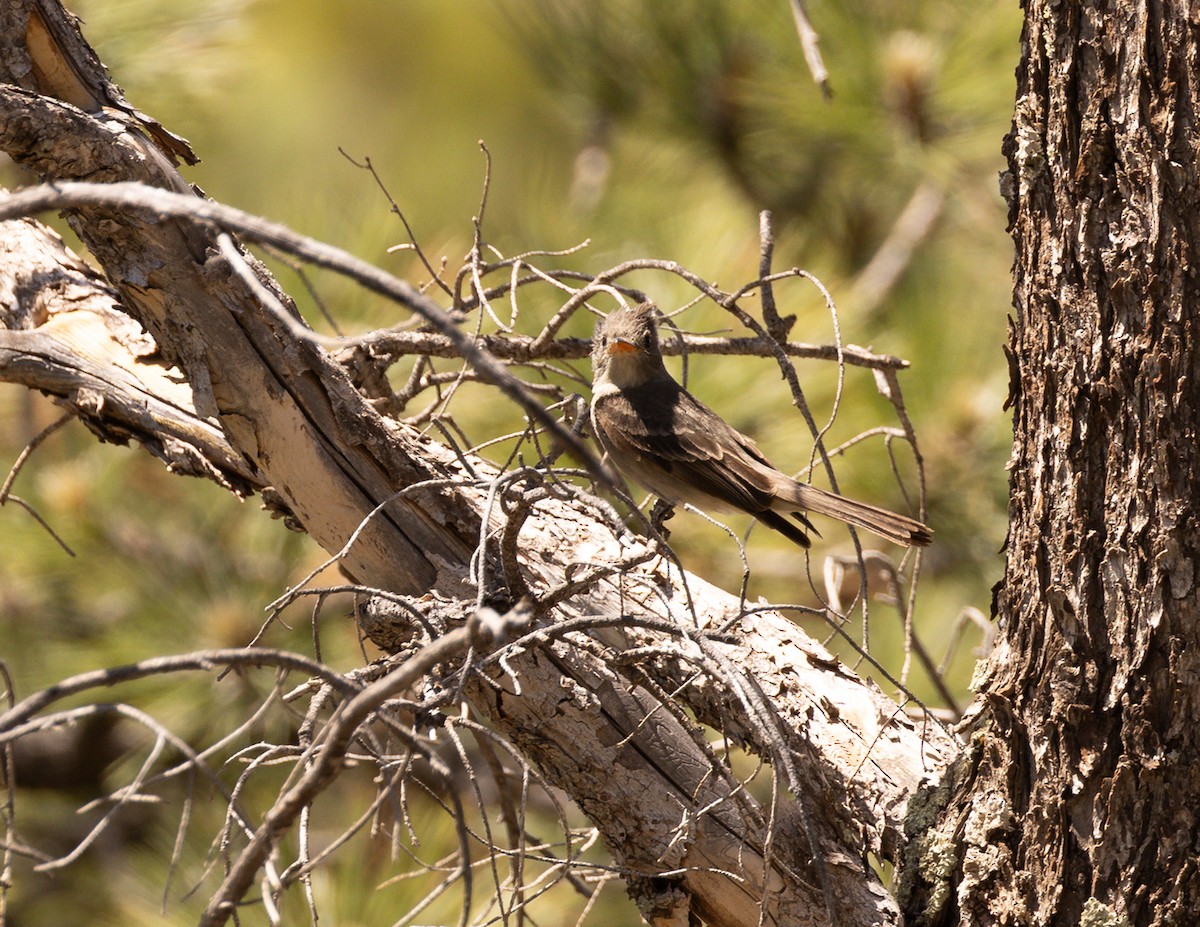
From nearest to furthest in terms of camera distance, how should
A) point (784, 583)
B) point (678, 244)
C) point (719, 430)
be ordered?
point (719, 430) → point (678, 244) → point (784, 583)

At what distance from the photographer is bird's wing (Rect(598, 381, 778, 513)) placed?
4035 millimetres

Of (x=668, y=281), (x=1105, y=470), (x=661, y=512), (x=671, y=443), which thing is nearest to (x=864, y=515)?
(x=661, y=512)

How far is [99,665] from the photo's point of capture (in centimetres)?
495

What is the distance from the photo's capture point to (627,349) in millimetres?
4074

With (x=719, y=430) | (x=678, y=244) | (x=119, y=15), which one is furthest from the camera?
(x=678, y=244)

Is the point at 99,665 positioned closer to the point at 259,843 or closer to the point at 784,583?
the point at 784,583

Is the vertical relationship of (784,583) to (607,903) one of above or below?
above

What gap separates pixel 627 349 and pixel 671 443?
405 mm

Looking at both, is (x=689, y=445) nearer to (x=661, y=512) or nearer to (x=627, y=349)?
(x=661, y=512)

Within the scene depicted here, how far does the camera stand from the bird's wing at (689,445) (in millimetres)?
4035

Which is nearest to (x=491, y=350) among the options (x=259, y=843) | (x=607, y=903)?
(x=259, y=843)

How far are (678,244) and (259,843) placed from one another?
387cm

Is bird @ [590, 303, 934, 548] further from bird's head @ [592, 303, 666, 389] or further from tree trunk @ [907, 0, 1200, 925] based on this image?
tree trunk @ [907, 0, 1200, 925]

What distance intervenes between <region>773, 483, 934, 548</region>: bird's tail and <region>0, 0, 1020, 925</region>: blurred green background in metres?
0.97
